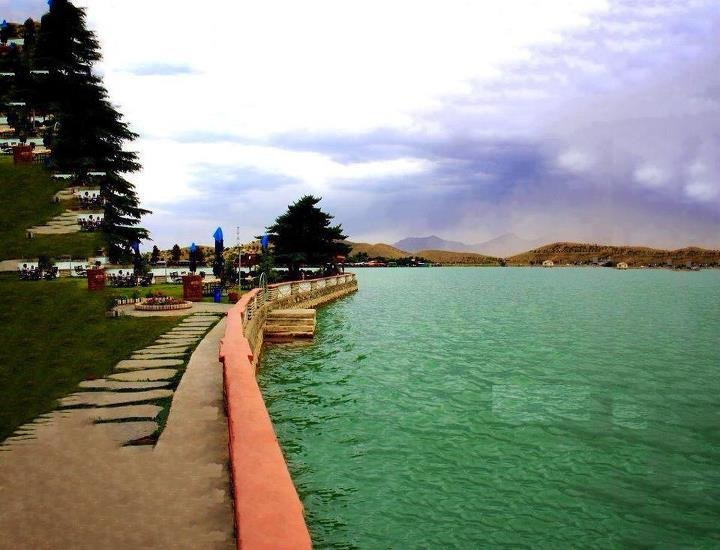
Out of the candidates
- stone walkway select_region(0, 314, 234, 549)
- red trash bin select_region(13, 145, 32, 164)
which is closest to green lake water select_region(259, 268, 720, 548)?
stone walkway select_region(0, 314, 234, 549)

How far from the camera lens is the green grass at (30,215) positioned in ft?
87.2

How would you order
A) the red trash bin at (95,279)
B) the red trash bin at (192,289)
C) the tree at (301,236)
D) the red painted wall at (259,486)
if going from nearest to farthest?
the red painted wall at (259,486)
the red trash bin at (95,279)
the red trash bin at (192,289)
the tree at (301,236)


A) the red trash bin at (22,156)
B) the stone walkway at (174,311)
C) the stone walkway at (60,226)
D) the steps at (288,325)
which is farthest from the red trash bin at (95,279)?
the red trash bin at (22,156)

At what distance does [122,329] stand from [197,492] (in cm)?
1255

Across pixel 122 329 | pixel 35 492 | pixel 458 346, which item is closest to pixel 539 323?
pixel 458 346

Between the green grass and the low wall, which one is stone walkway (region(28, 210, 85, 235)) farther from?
the low wall

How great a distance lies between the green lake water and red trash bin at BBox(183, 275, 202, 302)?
6974mm

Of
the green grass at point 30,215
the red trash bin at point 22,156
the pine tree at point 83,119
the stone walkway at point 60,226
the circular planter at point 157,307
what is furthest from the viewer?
the red trash bin at point 22,156

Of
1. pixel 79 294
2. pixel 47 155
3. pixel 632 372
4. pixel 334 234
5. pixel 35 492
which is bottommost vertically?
pixel 632 372

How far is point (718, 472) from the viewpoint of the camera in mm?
10227

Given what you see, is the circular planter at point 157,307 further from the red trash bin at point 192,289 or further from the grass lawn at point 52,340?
the red trash bin at point 192,289

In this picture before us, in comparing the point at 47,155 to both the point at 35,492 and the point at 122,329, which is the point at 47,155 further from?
the point at 35,492

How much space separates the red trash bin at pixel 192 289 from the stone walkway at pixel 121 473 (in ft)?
56.8

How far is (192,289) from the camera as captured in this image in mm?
26891
